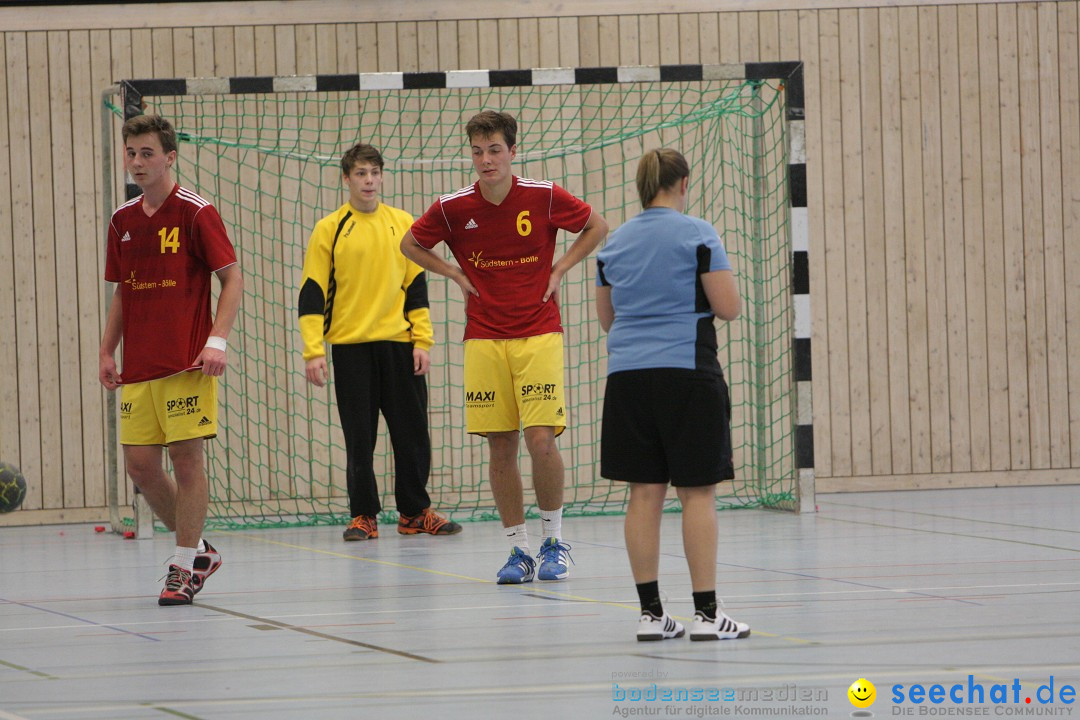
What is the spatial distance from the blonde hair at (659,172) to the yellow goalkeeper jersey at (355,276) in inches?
142

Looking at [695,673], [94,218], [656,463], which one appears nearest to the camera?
[695,673]

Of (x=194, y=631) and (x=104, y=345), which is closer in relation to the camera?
(x=194, y=631)

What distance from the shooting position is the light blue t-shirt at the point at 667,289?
430 cm

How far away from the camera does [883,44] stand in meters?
10.4

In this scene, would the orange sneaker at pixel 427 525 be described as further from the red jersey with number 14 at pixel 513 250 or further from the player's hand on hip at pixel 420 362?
the red jersey with number 14 at pixel 513 250

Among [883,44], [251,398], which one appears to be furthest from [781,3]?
[251,398]

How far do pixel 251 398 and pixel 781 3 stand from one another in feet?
15.7

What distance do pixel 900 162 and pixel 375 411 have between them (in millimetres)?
4645

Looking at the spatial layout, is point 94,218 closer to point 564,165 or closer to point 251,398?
Result: point 251,398

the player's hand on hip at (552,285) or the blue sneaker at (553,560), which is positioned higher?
the player's hand on hip at (552,285)

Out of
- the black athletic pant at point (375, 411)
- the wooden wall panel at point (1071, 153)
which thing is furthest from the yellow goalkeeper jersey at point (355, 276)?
the wooden wall panel at point (1071, 153)

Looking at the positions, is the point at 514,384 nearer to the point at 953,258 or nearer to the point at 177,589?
the point at 177,589

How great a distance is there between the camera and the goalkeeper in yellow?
7.87 metres

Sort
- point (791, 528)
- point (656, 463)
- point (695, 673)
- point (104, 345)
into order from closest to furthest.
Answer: point (695, 673), point (656, 463), point (104, 345), point (791, 528)
